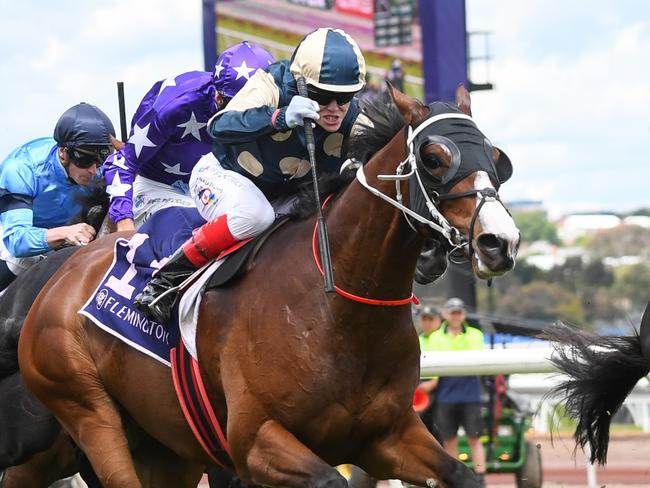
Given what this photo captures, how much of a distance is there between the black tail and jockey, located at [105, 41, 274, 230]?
1.76 meters

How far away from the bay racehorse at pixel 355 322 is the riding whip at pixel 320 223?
0.04 meters

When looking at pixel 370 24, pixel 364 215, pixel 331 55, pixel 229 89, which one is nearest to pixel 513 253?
pixel 364 215

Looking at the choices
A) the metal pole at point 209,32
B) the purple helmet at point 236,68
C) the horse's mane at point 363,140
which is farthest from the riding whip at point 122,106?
the metal pole at point 209,32

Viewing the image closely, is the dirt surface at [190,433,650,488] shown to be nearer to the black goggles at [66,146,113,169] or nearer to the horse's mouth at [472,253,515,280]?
the black goggles at [66,146,113,169]

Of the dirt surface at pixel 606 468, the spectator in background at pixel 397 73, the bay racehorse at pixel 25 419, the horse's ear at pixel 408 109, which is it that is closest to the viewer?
the horse's ear at pixel 408 109

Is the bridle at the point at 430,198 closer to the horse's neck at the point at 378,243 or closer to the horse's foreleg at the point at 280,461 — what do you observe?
the horse's neck at the point at 378,243

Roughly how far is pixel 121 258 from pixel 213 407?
2.85 feet

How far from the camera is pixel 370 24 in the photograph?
15.7 m

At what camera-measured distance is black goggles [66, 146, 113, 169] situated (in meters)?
6.28

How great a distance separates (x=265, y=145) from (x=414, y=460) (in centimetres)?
130

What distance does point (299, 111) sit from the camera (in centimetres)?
451

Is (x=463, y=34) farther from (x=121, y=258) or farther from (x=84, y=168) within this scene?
(x=121, y=258)

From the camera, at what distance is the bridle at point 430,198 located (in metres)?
4.10

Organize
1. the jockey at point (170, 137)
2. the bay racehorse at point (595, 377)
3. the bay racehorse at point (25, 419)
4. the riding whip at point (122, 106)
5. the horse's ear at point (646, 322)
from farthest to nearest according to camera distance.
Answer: the riding whip at point (122, 106) → the bay racehorse at point (25, 419) → the jockey at point (170, 137) → the bay racehorse at point (595, 377) → the horse's ear at point (646, 322)
